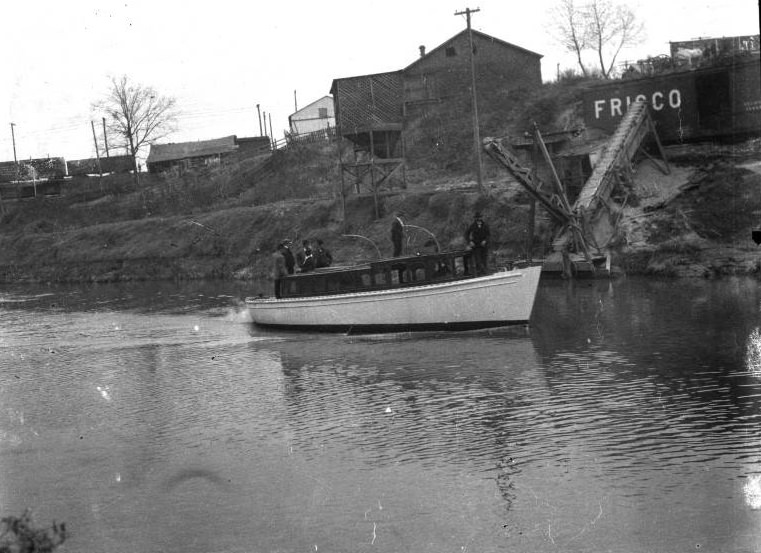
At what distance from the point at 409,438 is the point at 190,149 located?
279ft

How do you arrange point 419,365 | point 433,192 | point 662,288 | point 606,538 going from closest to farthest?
point 606,538 → point 419,365 → point 662,288 → point 433,192

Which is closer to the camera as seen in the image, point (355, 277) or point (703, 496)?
point (703, 496)

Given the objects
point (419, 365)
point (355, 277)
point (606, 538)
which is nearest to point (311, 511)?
point (606, 538)

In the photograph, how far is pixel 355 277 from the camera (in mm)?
26703

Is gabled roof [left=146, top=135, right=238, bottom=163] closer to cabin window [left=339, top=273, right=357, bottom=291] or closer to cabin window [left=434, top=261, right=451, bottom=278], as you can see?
cabin window [left=339, top=273, right=357, bottom=291]

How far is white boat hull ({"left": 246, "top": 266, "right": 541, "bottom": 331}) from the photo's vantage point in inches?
989

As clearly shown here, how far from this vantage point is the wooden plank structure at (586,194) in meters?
35.0

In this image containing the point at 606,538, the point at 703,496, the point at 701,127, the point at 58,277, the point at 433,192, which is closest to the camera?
the point at 606,538

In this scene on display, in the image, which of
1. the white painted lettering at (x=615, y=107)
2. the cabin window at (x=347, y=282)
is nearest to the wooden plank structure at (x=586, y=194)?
the white painted lettering at (x=615, y=107)

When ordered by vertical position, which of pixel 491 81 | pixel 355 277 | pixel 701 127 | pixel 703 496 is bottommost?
pixel 703 496

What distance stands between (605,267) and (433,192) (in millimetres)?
15504

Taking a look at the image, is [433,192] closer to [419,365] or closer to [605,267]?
[605,267]

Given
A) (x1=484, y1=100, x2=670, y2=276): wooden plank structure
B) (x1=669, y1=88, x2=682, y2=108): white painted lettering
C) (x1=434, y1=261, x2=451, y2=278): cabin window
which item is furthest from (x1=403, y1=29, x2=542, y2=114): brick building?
Result: (x1=434, y1=261, x2=451, y2=278): cabin window

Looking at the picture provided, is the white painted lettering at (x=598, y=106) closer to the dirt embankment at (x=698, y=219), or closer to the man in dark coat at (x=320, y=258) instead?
the dirt embankment at (x=698, y=219)
